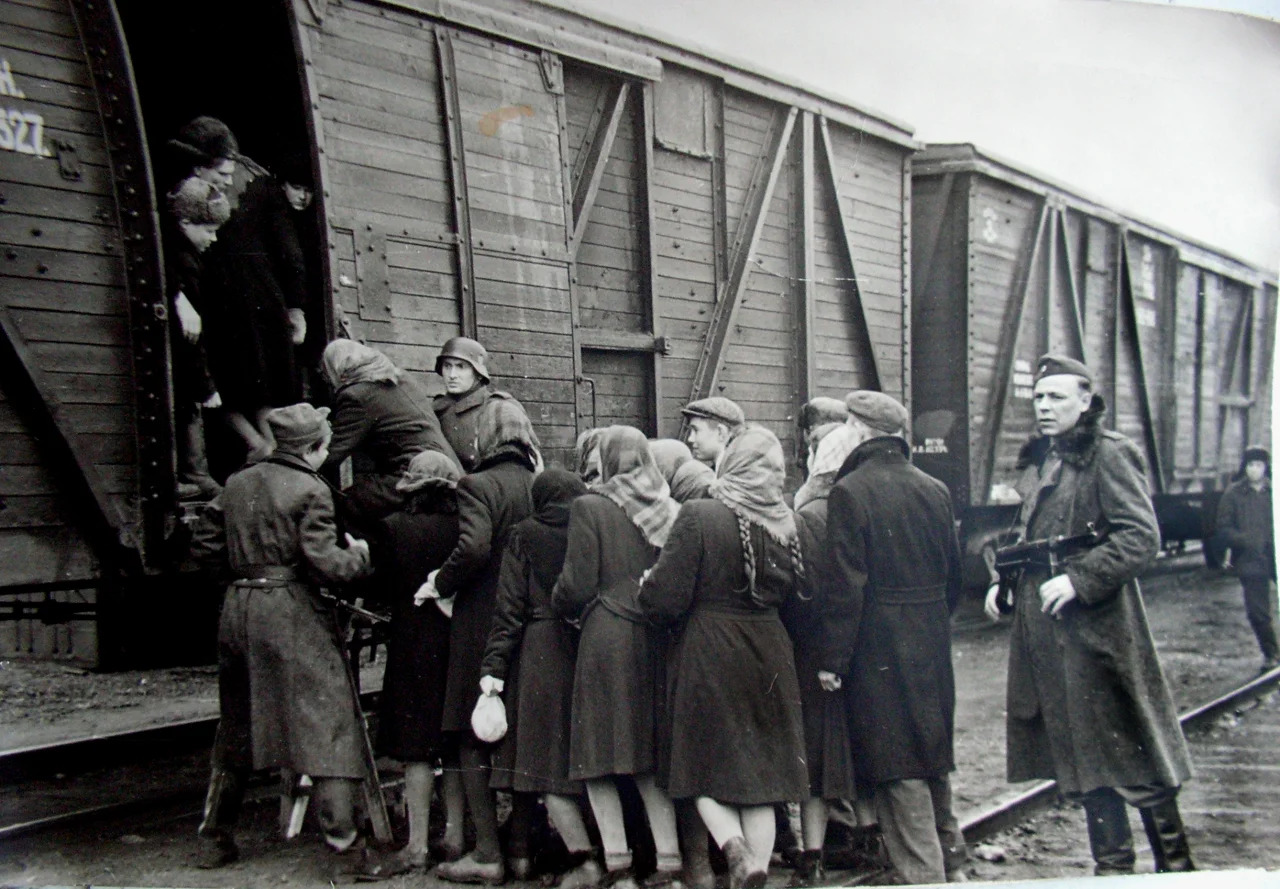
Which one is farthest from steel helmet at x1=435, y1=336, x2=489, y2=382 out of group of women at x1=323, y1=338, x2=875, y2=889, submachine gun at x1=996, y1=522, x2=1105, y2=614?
submachine gun at x1=996, y1=522, x2=1105, y2=614

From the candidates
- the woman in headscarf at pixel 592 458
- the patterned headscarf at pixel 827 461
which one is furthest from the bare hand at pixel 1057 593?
the woman in headscarf at pixel 592 458

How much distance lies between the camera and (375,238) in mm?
4340

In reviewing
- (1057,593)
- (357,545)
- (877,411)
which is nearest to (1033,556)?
(1057,593)

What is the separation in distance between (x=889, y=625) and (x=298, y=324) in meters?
2.97

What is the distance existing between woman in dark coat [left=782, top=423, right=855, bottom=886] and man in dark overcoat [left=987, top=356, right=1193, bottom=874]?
0.65 metres

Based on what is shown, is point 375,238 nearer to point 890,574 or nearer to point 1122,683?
point 890,574

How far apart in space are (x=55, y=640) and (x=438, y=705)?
215 inches

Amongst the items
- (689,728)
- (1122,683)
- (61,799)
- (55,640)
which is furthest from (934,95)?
(55,640)

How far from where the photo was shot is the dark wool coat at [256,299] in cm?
442

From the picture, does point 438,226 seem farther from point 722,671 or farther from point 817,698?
point 817,698

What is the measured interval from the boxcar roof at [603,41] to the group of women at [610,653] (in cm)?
203

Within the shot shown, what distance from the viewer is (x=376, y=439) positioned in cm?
411

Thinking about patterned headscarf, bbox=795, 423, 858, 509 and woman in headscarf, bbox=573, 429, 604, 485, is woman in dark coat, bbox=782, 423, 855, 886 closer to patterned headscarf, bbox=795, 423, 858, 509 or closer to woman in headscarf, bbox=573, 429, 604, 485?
patterned headscarf, bbox=795, 423, 858, 509

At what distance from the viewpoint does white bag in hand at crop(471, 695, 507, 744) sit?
3514 mm
